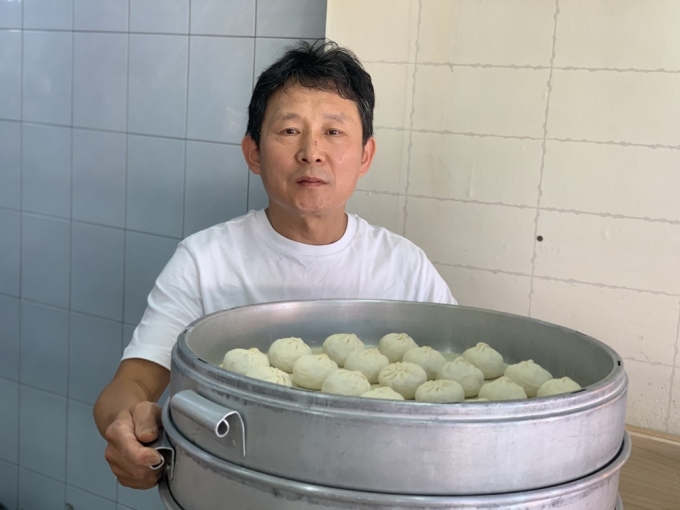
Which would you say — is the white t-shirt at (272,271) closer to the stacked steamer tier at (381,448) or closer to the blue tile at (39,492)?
the stacked steamer tier at (381,448)

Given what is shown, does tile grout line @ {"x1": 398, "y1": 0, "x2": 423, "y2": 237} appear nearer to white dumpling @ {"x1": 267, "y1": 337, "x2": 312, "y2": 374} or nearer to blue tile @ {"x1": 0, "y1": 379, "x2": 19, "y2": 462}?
white dumpling @ {"x1": 267, "y1": 337, "x2": 312, "y2": 374}

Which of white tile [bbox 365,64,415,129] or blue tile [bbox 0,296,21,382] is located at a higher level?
white tile [bbox 365,64,415,129]

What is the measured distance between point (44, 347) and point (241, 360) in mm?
2021

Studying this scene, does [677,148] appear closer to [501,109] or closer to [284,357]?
[501,109]

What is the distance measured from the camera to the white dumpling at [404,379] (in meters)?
0.94

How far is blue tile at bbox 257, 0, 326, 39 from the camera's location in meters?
1.90

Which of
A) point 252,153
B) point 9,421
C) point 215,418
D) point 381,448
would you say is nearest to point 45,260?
point 9,421

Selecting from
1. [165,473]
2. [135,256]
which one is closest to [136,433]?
[165,473]

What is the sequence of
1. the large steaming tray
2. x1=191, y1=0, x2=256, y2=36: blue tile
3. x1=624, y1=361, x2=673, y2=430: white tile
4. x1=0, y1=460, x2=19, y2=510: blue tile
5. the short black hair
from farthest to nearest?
x1=0, y1=460, x2=19, y2=510: blue tile < x1=191, y1=0, x2=256, y2=36: blue tile < x1=624, y1=361, x2=673, y2=430: white tile < the short black hair < the large steaming tray

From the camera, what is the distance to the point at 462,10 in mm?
1566

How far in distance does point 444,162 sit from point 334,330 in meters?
0.67

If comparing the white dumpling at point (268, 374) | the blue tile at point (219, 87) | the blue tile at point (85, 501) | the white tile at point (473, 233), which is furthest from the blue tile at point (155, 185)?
the white dumpling at point (268, 374)

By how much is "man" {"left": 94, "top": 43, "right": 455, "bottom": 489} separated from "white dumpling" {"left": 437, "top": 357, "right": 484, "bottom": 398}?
0.49 metres

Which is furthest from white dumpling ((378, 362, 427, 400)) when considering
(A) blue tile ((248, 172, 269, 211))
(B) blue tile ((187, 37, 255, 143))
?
(B) blue tile ((187, 37, 255, 143))
